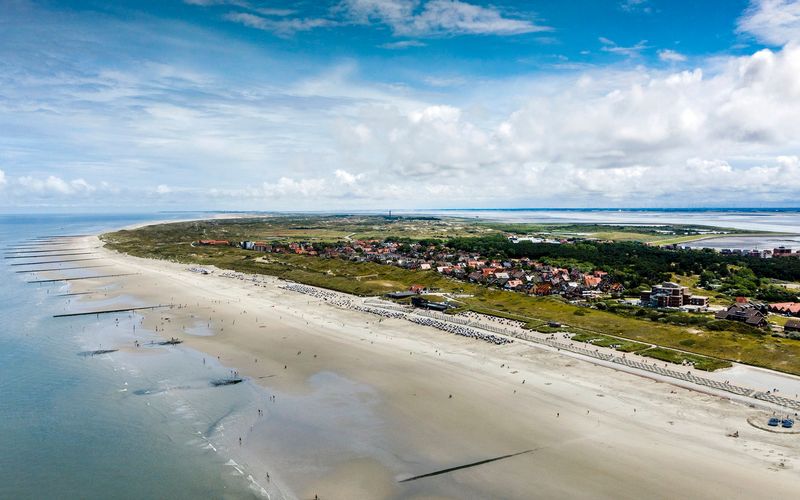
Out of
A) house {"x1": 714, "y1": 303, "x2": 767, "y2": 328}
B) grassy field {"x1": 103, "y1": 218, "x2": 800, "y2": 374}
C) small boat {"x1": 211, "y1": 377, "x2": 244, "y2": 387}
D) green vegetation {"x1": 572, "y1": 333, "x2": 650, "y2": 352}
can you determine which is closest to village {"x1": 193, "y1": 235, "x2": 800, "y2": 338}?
house {"x1": 714, "y1": 303, "x2": 767, "y2": 328}

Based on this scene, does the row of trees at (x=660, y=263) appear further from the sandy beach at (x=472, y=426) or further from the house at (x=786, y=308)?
the sandy beach at (x=472, y=426)

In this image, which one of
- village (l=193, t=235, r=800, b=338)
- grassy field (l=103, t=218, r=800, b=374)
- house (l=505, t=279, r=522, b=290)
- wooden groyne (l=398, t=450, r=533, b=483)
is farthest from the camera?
house (l=505, t=279, r=522, b=290)

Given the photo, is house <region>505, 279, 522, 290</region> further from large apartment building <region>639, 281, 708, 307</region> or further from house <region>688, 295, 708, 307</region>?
house <region>688, 295, 708, 307</region>

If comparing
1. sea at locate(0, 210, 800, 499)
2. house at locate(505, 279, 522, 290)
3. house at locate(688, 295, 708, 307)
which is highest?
house at locate(505, 279, 522, 290)

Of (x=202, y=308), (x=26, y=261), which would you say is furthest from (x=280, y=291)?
(x=26, y=261)

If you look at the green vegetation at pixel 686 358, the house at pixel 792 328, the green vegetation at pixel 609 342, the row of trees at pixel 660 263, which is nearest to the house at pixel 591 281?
the row of trees at pixel 660 263

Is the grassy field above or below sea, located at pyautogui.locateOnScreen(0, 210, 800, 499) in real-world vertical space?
above

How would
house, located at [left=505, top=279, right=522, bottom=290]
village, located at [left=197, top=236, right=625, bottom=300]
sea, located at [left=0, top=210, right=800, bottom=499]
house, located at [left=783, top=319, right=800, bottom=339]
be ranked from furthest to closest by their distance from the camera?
house, located at [left=505, top=279, right=522, bottom=290] → village, located at [left=197, top=236, right=625, bottom=300] → house, located at [left=783, top=319, right=800, bottom=339] → sea, located at [left=0, top=210, right=800, bottom=499]
